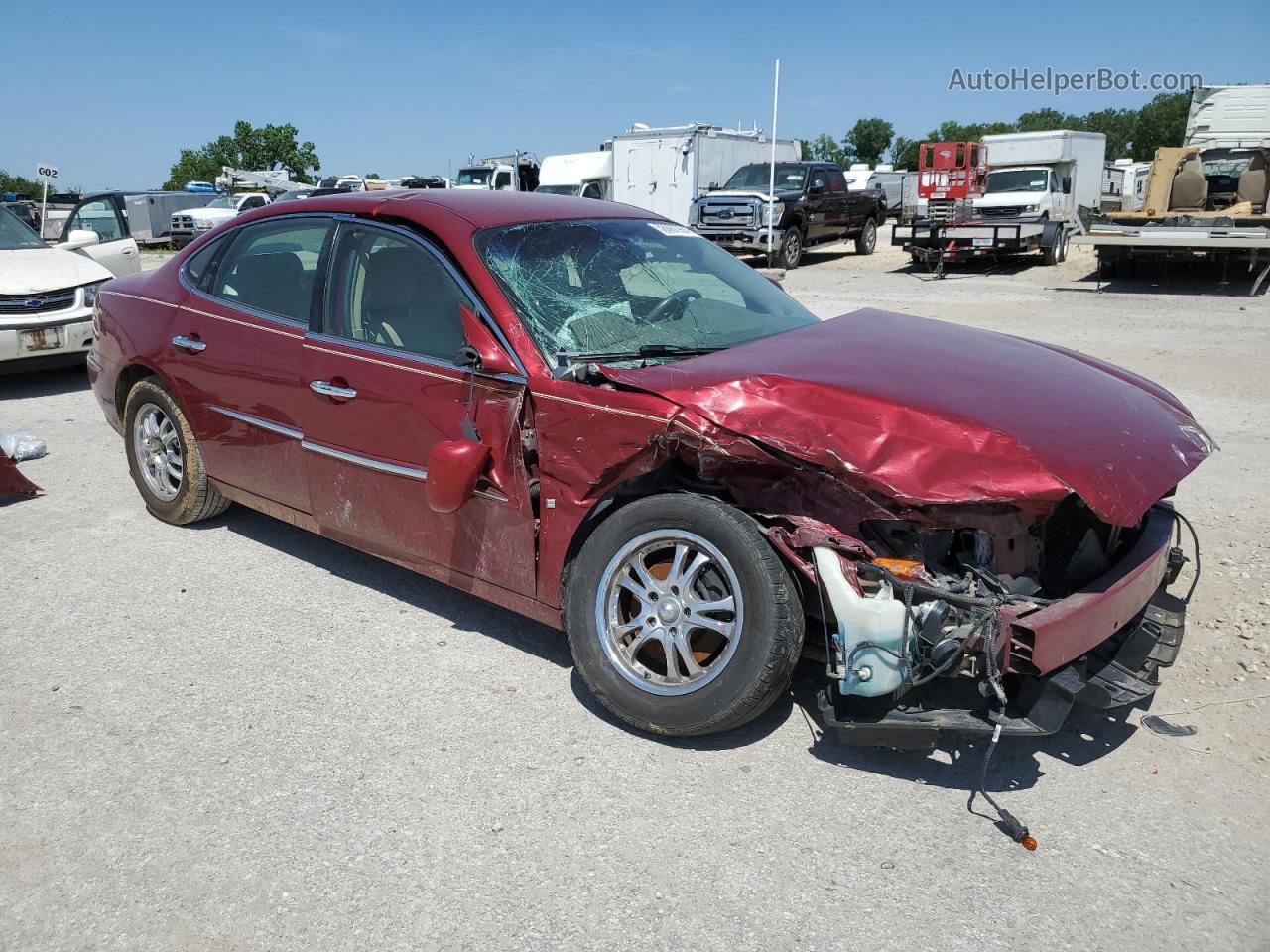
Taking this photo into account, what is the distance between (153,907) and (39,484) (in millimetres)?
4509

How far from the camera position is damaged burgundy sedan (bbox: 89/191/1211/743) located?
9.78 feet

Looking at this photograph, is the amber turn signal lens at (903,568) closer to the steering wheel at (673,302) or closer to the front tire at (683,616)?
the front tire at (683,616)

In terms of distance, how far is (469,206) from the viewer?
4.20 meters

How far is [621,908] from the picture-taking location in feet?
8.51

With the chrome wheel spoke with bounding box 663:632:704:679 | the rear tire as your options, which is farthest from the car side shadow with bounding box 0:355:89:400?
the rear tire

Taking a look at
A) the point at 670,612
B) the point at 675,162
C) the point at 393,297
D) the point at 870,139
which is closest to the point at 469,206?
the point at 393,297

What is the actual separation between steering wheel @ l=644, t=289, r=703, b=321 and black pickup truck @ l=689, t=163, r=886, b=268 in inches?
663

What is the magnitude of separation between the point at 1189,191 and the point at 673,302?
16.8 meters

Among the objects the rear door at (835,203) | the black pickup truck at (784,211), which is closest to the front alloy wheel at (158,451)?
the black pickup truck at (784,211)

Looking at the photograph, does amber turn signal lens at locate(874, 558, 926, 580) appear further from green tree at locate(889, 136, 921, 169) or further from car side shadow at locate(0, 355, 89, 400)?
green tree at locate(889, 136, 921, 169)

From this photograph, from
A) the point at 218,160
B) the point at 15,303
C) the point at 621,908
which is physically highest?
the point at 218,160

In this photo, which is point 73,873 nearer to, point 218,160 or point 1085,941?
point 1085,941

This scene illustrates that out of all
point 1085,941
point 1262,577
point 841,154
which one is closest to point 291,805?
point 1085,941

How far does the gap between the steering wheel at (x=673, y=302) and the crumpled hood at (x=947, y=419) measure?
35cm
